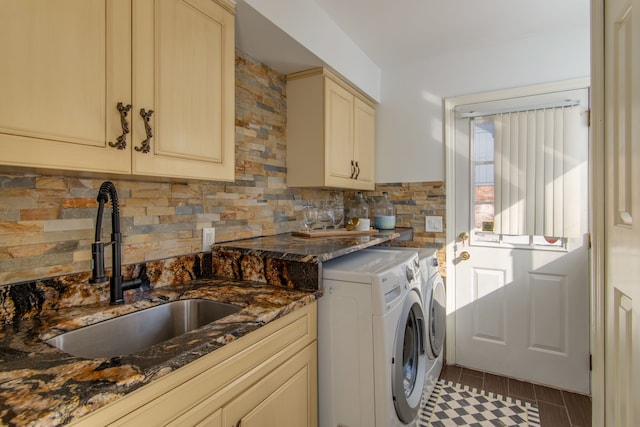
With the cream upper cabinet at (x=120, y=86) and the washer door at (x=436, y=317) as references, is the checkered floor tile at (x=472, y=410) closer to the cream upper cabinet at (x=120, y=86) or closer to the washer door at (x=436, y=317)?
the washer door at (x=436, y=317)

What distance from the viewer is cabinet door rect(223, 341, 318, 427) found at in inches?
40.3

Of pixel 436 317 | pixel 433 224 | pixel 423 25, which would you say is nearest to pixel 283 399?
pixel 436 317

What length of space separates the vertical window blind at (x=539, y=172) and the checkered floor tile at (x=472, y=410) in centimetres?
113

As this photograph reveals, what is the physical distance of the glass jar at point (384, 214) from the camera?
2.71 m

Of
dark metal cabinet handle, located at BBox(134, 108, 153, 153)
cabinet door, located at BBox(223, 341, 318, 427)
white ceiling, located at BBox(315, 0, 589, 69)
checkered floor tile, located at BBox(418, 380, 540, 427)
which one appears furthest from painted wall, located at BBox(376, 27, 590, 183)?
dark metal cabinet handle, located at BBox(134, 108, 153, 153)

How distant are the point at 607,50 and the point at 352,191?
2.07 meters

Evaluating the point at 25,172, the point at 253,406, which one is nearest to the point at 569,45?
the point at 253,406

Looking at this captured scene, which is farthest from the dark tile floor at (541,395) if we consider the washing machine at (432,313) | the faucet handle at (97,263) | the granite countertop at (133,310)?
the faucet handle at (97,263)

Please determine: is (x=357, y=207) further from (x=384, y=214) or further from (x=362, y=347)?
(x=362, y=347)

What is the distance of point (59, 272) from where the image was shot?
3.81 ft

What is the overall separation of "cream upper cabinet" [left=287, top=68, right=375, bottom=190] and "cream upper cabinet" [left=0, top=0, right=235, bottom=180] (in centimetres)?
81

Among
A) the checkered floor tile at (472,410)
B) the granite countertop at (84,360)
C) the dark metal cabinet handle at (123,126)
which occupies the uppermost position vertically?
the dark metal cabinet handle at (123,126)

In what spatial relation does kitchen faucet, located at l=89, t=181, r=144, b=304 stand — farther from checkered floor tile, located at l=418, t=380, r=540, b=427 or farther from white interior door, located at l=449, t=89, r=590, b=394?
white interior door, located at l=449, t=89, r=590, b=394

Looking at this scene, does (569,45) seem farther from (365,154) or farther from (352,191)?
(352,191)
